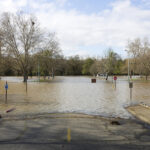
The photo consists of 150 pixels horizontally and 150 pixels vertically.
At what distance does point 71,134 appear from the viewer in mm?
6449

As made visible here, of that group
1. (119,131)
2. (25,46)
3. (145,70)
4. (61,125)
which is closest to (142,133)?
(119,131)

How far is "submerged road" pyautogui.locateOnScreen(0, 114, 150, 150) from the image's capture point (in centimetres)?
543

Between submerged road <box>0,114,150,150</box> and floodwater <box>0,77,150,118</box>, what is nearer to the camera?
submerged road <box>0,114,150,150</box>

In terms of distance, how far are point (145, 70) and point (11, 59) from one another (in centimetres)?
3219

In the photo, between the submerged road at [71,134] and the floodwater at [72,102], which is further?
the floodwater at [72,102]

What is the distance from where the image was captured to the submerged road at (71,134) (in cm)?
543

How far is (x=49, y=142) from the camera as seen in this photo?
5.67m

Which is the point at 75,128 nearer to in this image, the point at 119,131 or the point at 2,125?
the point at 119,131

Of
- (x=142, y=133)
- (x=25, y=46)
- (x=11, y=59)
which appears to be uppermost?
(x=25, y=46)

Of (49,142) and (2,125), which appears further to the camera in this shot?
(2,125)

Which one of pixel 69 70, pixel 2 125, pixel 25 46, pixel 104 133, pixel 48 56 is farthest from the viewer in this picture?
pixel 69 70

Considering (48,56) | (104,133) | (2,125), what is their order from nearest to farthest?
(104,133) → (2,125) → (48,56)

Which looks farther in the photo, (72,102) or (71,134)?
(72,102)

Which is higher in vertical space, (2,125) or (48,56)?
(48,56)
